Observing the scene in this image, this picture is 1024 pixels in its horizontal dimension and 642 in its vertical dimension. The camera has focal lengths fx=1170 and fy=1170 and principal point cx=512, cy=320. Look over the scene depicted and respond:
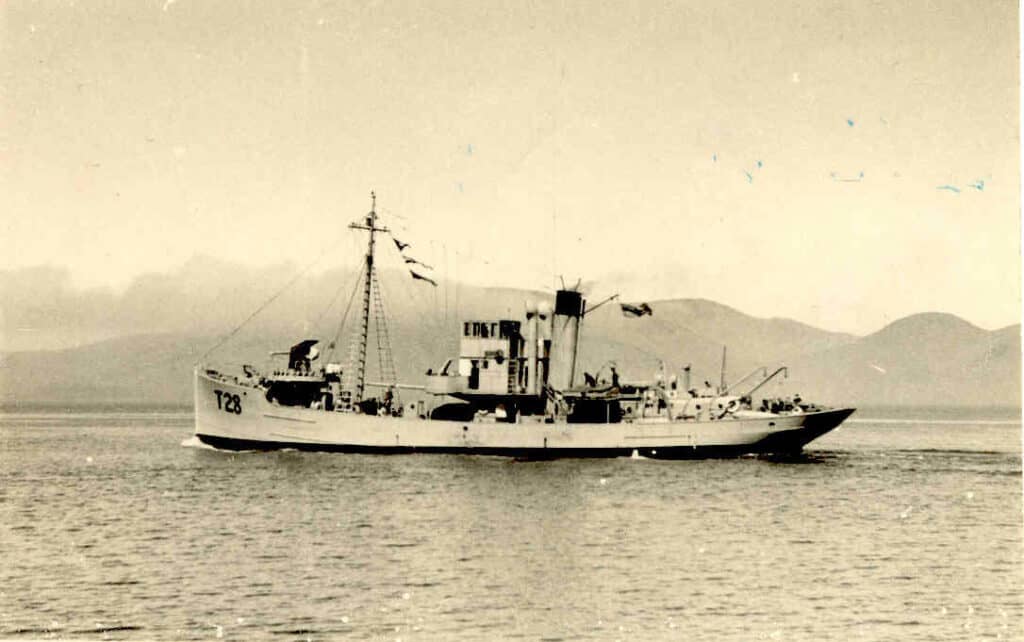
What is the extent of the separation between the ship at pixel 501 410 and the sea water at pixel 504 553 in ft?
9.85

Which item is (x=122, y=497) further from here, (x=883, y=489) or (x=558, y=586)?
(x=883, y=489)

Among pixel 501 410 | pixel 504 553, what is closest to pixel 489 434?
pixel 501 410

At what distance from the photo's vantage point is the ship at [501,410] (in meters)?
48.6

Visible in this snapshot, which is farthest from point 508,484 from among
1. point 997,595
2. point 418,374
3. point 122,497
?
point 418,374

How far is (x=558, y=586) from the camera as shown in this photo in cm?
2355

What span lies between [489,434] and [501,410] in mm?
1360

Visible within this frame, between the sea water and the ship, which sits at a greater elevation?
the ship

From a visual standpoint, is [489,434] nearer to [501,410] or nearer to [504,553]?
[501,410]

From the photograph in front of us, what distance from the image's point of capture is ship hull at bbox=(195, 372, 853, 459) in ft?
159

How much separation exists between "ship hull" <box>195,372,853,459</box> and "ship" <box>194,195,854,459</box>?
0.17 feet

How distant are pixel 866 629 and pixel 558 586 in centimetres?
604

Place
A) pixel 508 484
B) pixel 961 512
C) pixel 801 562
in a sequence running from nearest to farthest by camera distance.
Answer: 1. pixel 801 562
2. pixel 961 512
3. pixel 508 484

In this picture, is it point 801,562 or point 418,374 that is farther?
point 418,374

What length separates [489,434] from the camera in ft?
158
